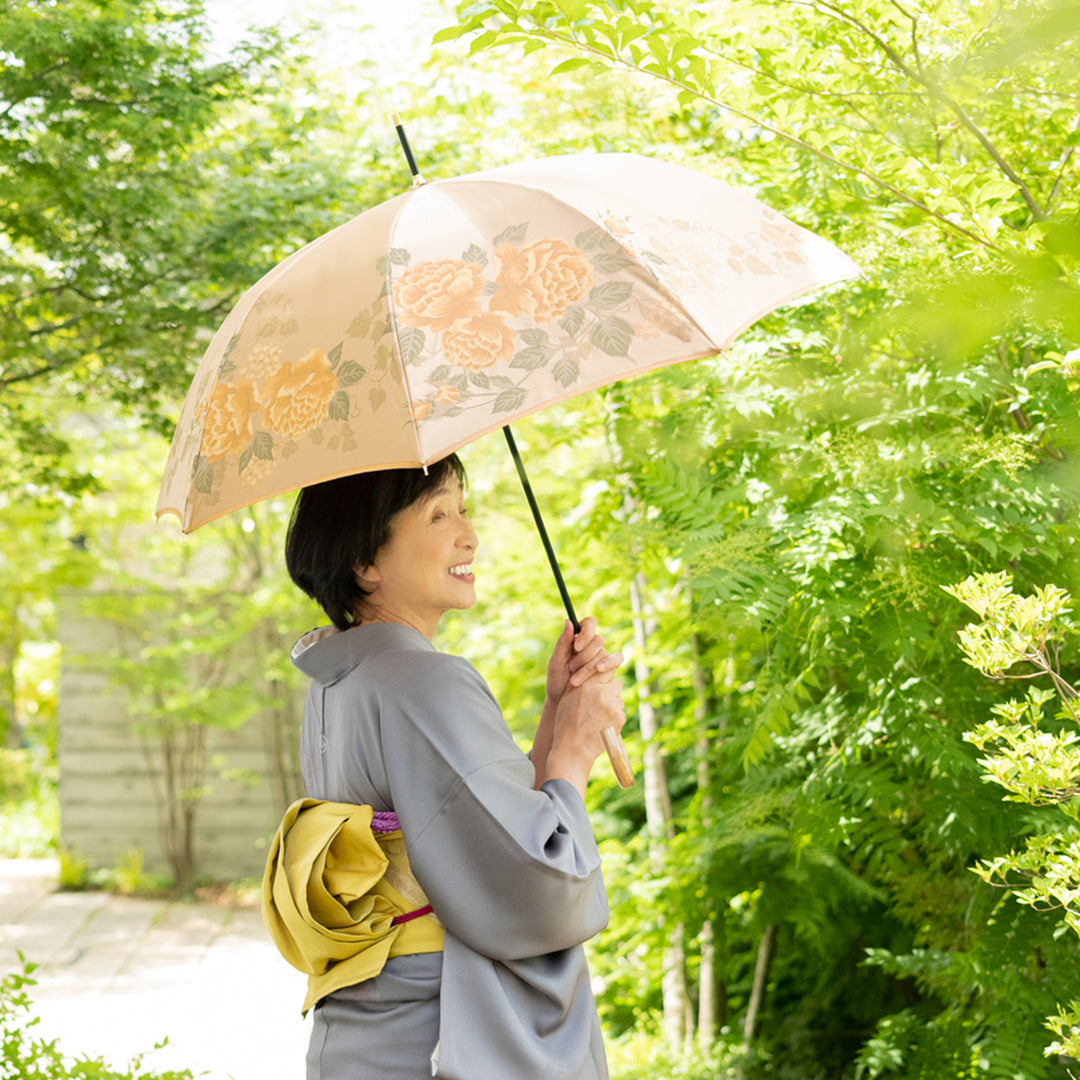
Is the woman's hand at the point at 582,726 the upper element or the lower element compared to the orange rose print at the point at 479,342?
lower

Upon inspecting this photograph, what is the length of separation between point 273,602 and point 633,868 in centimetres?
373

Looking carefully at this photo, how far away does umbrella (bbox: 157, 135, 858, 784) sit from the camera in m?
1.53

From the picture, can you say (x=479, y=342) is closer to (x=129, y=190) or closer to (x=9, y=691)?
(x=129, y=190)

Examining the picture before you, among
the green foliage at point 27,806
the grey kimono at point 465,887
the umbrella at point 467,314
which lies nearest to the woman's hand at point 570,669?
the umbrella at point 467,314

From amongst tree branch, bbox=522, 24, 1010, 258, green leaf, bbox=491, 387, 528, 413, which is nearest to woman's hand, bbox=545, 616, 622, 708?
green leaf, bbox=491, 387, 528, 413

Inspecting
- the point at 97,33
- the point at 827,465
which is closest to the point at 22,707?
the point at 97,33

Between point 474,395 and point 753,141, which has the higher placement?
point 753,141

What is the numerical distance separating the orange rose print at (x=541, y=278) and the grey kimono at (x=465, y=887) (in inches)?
19.7

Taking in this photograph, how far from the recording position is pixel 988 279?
190 cm

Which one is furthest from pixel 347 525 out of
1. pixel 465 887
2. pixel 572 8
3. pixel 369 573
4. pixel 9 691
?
pixel 9 691

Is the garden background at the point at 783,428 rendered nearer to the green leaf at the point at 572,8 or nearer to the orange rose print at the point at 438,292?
the green leaf at the point at 572,8

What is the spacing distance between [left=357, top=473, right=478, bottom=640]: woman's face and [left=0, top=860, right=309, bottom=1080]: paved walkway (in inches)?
117

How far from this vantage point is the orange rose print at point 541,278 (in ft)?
5.21

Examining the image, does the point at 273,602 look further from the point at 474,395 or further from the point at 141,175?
the point at 474,395
